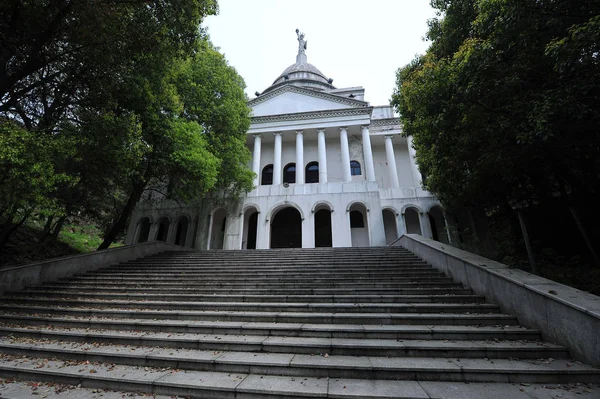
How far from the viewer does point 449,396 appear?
3.07 meters

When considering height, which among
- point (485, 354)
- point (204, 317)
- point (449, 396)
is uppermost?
point (204, 317)

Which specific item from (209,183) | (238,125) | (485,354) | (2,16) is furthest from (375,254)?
(2,16)

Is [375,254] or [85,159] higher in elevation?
[85,159]

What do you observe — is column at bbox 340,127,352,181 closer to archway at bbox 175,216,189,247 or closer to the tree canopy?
the tree canopy

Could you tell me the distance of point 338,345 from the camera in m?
4.16

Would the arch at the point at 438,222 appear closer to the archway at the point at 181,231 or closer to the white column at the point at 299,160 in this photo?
the white column at the point at 299,160

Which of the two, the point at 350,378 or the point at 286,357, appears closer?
the point at 350,378

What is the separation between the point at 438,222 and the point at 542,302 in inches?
604

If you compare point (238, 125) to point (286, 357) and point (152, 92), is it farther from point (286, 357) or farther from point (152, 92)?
point (286, 357)

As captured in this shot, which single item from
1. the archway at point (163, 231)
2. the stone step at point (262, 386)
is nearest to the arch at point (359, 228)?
the stone step at point (262, 386)

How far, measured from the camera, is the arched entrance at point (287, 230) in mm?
19266

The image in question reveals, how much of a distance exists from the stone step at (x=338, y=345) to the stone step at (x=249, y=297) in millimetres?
1591

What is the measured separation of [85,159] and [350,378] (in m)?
10.9

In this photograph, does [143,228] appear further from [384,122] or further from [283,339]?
[384,122]
